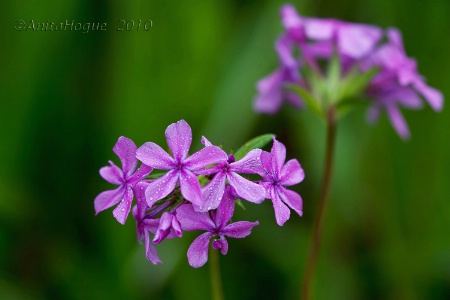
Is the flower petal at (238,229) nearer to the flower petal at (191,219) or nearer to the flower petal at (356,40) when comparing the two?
the flower petal at (191,219)

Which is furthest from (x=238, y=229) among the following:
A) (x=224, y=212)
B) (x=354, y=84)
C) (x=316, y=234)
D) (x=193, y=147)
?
(x=193, y=147)

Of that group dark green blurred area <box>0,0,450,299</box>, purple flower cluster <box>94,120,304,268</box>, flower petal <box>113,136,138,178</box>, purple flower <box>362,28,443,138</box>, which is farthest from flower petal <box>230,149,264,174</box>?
dark green blurred area <box>0,0,450,299</box>

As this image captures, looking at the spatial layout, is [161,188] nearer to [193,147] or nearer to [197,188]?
[197,188]

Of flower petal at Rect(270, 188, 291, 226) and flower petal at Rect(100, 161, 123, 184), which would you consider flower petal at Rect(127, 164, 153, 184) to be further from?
flower petal at Rect(270, 188, 291, 226)

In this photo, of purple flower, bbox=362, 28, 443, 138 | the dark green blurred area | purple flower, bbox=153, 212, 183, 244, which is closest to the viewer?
purple flower, bbox=153, 212, 183, 244

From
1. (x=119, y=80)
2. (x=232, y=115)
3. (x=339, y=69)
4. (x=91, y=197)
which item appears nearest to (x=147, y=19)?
(x=119, y=80)
